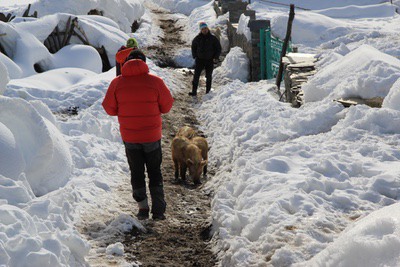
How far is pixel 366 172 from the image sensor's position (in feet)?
21.2

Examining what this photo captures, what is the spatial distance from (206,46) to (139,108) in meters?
7.67

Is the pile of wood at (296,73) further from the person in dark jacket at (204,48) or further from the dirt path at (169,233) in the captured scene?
the dirt path at (169,233)

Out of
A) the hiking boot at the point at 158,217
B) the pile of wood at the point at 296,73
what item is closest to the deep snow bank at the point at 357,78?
the pile of wood at the point at 296,73

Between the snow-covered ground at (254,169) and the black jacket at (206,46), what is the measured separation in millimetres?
1313

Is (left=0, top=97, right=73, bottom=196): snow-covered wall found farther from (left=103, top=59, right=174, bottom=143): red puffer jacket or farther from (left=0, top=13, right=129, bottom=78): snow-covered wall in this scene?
(left=0, top=13, right=129, bottom=78): snow-covered wall

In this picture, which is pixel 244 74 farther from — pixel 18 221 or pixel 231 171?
pixel 18 221

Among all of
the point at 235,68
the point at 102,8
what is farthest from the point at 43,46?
the point at 102,8

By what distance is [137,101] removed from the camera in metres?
6.41

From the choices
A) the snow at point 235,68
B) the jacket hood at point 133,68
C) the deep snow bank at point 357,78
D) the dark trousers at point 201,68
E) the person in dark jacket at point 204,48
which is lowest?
the snow at point 235,68

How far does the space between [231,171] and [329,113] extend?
1.75m

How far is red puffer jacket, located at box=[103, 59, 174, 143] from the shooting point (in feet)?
21.0

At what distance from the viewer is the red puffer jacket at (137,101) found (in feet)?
21.0

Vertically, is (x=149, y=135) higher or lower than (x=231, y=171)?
higher

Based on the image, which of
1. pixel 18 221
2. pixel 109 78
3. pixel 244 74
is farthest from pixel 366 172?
pixel 244 74
